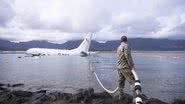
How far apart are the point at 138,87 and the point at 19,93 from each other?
11.9m

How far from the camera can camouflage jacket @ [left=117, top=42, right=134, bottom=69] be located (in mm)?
12422

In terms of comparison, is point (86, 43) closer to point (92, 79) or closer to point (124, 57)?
point (92, 79)

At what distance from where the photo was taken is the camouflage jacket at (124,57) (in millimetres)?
12422

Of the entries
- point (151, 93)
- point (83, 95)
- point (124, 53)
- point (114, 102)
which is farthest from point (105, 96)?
point (151, 93)

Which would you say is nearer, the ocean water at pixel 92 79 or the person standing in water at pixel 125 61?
the person standing in water at pixel 125 61

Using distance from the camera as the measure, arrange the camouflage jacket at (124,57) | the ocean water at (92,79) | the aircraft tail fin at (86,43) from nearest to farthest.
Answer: the camouflage jacket at (124,57), the ocean water at (92,79), the aircraft tail fin at (86,43)

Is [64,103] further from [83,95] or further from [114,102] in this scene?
[114,102]

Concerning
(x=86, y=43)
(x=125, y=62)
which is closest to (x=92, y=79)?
(x=125, y=62)

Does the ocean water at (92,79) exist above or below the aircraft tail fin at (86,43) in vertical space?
below

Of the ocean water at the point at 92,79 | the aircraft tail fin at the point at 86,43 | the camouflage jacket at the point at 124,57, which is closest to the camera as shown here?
the camouflage jacket at the point at 124,57

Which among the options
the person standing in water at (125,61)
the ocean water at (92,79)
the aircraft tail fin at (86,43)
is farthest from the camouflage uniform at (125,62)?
the aircraft tail fin at (86,43)

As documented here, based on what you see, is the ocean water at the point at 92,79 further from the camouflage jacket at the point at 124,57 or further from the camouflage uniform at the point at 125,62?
the camouflage jacket at the point at 124,57

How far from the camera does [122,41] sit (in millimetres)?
12680

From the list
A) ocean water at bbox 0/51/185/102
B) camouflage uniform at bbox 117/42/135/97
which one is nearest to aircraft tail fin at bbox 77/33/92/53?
ocean water at bbox 0/51/185/102
